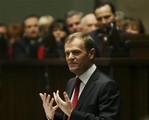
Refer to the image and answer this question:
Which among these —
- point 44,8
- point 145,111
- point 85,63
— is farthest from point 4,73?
point 44,8

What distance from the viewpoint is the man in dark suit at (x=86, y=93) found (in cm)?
359

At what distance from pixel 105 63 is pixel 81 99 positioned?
2101 millimetres

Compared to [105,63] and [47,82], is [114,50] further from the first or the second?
[47,82]

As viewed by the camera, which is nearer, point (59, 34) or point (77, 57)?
point (77, 57)

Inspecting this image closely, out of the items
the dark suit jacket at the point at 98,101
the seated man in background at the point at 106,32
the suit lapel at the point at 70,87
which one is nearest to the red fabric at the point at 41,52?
the seated man in background at the point at 106,32

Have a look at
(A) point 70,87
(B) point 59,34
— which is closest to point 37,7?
(B) point 59,34

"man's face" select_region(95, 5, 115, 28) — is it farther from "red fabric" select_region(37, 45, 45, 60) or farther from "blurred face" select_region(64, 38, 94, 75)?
"blurred face" select_region(64, 38, 94, 75)

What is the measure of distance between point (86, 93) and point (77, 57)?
9.5 inches

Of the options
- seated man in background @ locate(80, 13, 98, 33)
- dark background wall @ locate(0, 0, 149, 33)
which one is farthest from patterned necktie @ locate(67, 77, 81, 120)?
dark background wall @ locate(0, 0, 149, 33)

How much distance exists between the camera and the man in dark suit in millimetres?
3592

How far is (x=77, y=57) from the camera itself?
148 inches

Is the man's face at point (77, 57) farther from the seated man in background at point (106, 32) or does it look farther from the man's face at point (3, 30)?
the man's face at point (3, 30)

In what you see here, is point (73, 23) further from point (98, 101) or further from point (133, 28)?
point (98, 101)

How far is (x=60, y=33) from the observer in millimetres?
7750
